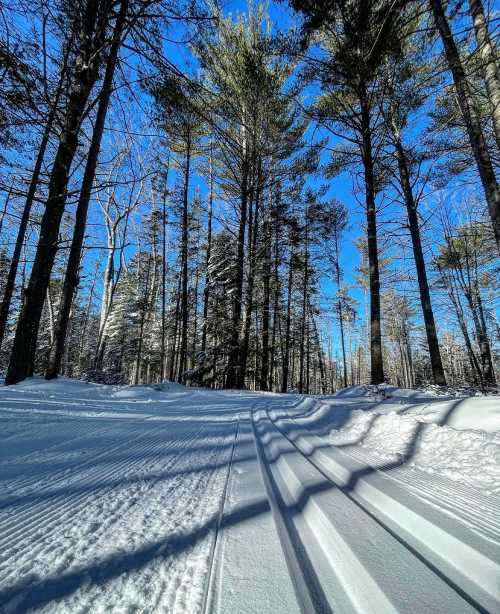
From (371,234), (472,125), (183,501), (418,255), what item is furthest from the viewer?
(418,255)

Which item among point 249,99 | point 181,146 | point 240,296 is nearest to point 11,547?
point 240,296

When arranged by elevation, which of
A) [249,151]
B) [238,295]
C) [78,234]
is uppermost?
[249,151]

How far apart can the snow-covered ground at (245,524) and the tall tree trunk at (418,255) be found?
6551 mm

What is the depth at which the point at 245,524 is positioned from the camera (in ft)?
2.87

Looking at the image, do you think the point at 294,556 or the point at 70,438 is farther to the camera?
the point at 70,438

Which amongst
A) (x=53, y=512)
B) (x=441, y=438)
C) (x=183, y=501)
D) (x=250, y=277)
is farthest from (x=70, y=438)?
(x=250, y=277)

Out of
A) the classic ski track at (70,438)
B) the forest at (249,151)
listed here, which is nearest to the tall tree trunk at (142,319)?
the forest at (249,151)

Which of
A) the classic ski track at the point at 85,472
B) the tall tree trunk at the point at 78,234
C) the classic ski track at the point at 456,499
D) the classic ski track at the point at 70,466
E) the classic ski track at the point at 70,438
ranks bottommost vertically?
the classic ski track at the point at 456,499

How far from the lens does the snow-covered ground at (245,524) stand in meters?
0.59

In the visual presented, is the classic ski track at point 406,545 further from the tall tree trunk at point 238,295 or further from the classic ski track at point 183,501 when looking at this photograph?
the tall tree trunk at point 238,295

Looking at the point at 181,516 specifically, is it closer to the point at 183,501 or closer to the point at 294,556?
the point at 183,501

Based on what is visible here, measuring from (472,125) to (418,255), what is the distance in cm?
459

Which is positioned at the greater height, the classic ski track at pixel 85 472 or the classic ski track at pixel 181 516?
the classic ski track at pixel 85 472

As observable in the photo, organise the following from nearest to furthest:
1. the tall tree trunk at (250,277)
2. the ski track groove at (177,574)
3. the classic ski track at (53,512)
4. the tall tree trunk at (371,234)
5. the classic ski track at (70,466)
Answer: the ski track groove at (177,574)
the classic ski track at (53,512)
the classic ski track at (70,466)
the tall tree trunk at (371,234)
the tall tree trunk at (250,277)
